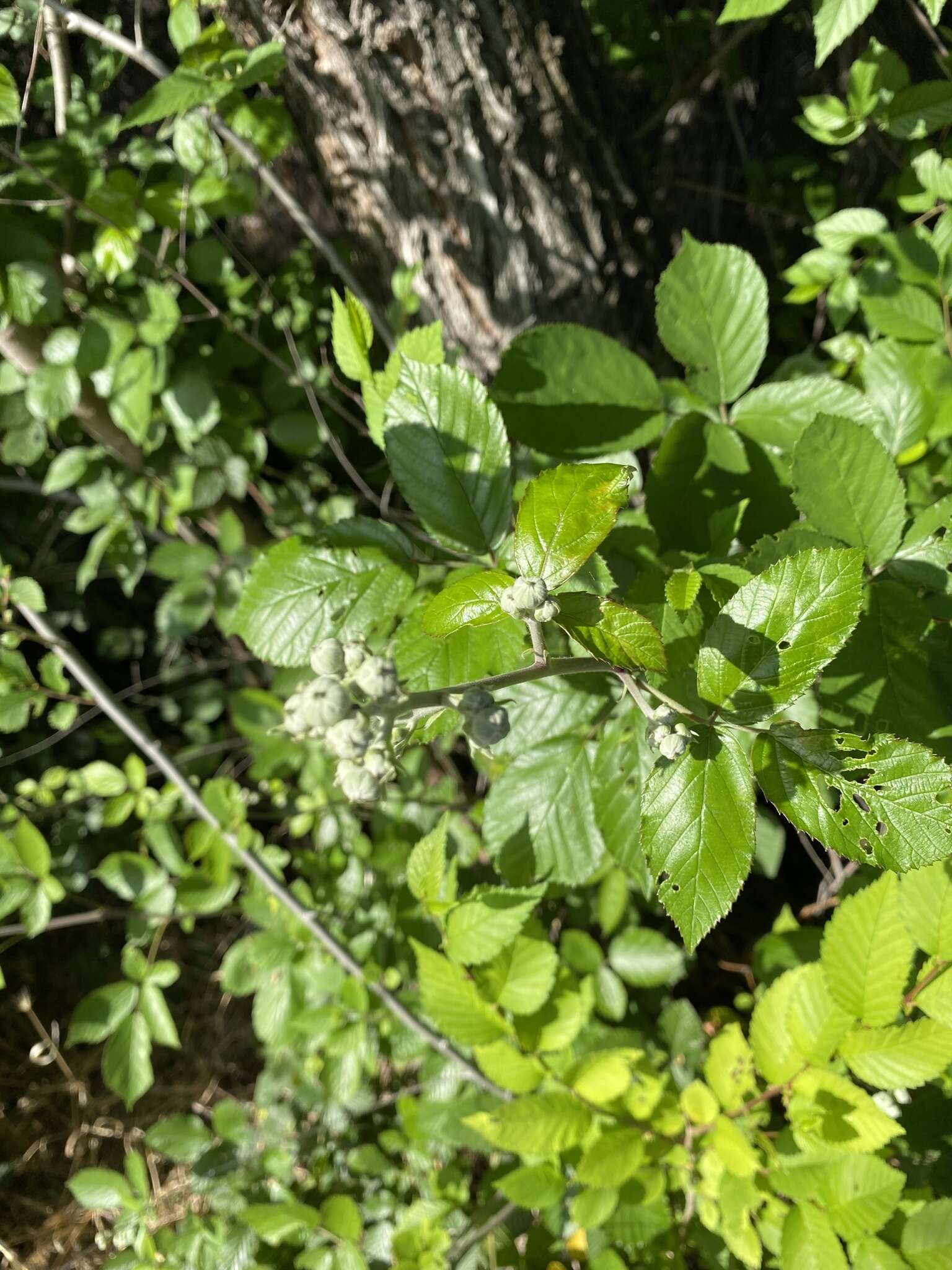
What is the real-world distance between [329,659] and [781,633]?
1.41ft

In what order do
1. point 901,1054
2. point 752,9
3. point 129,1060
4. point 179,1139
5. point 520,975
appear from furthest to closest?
1. point 179,1139
2. point 129,1060
3. point 520,975
4. point 752,9
5. point 901,1054

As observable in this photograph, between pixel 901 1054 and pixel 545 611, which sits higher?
pixel 545 611

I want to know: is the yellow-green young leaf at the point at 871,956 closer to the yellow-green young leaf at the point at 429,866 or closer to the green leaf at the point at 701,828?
the green leaf at the point at 701,828

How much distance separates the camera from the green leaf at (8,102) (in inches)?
46.3

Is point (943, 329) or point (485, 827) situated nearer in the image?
point (485, 827)

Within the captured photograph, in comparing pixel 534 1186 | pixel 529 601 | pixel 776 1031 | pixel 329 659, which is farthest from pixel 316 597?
pixel 534 1186

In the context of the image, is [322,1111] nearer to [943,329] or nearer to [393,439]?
[393,439]

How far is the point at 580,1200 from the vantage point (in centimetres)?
125

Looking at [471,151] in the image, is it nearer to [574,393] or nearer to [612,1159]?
[574,393]

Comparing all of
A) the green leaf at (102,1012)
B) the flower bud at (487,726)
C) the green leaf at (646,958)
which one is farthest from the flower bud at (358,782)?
the green leaf at (102,1012)

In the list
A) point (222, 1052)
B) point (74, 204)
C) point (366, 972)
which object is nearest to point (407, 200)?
point (74, 204)

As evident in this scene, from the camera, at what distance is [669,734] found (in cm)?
70

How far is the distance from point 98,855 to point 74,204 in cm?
200

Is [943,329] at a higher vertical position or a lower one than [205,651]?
higher
